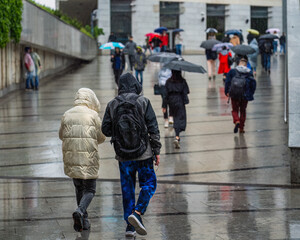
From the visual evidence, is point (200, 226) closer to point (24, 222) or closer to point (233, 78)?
point (24, 222)

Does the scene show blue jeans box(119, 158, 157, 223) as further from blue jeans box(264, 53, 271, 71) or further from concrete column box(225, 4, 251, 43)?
concrete column box(225, 4, 251, 43)

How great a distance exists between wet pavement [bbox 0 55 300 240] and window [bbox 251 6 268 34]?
48.4 m

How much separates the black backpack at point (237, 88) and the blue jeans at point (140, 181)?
725cm

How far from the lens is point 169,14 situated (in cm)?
6331

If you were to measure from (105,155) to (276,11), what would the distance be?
54508mm

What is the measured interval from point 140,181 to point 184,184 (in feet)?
9.42

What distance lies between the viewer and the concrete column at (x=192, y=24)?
63.5 m

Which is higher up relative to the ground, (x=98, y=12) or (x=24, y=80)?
(x=98, y=12)

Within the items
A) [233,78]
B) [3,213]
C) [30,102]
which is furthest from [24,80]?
[3,213]

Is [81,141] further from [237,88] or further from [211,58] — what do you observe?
[211,58]

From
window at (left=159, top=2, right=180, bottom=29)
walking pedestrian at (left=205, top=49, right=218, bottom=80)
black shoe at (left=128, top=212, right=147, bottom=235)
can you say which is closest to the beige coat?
black shoe at (left=128, top=212, right=147, bottom=235)

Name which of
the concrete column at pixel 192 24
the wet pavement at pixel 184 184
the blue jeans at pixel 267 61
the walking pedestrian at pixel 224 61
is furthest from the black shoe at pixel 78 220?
the concrete column at pixel 192 24

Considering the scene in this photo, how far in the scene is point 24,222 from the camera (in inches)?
313

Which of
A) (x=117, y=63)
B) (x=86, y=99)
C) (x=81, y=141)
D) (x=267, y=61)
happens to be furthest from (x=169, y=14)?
(x=81, y=141)
